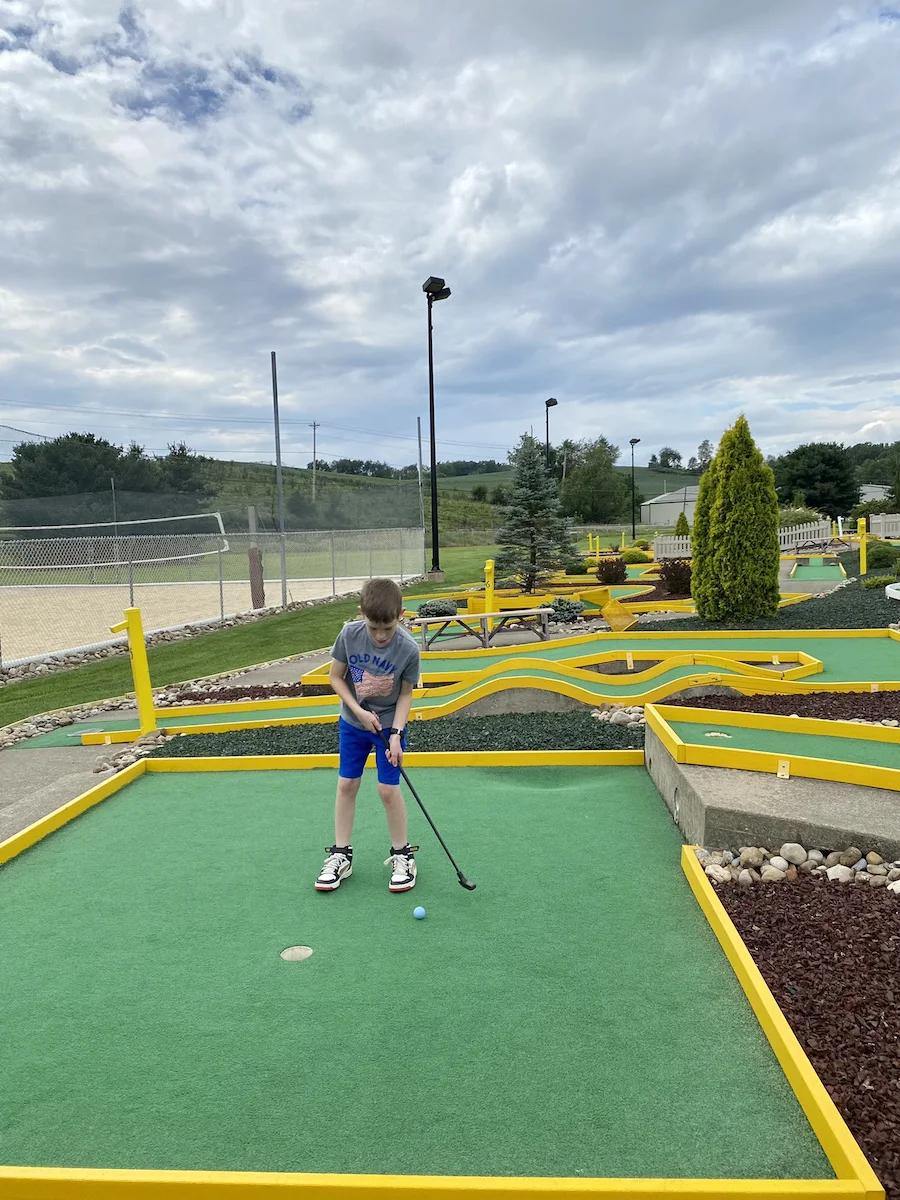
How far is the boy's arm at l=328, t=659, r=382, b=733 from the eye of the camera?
10.3 ft

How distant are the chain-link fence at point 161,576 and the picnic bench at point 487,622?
5880 mm

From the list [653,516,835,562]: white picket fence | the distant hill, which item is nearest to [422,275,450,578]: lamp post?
[653,516,835,562]: white picket fence

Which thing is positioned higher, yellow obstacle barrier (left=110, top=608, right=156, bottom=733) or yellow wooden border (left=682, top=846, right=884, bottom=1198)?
yellow obstacle barrier (left=110, top=608, right=156, bottom=733)

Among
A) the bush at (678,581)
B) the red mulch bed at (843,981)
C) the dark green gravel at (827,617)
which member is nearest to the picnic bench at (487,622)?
the dark green gravel at (827,617)

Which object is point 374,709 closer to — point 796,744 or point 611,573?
point 796,744

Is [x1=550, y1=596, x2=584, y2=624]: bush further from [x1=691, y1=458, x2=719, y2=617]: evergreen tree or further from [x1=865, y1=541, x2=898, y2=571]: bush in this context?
[x1=865, y1=541, x2=898, y2=571]: bush

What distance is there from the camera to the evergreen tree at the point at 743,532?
9.70 m

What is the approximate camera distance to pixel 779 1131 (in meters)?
1.90

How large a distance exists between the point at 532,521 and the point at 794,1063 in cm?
1793

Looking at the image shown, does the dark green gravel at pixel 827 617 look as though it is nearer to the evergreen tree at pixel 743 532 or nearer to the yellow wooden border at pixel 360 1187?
the evergreen tree at pixel 743 532

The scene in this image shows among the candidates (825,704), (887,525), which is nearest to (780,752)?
(825,704)

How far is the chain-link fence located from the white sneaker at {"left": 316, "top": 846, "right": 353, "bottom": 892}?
32.0ft

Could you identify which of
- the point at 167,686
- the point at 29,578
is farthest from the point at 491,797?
the point at 29,578

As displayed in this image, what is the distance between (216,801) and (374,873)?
5.14 feet
